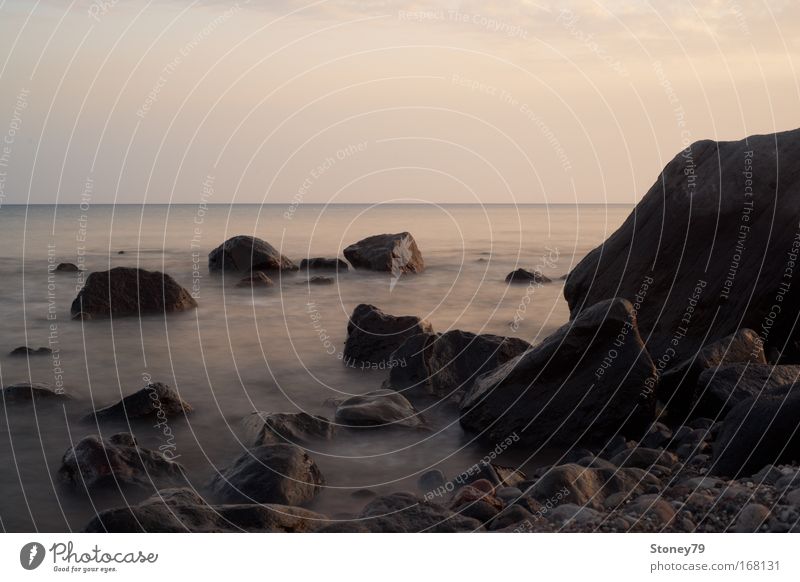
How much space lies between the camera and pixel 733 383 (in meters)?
7.42

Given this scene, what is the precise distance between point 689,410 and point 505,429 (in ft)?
5.87

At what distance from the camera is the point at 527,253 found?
1184 inches

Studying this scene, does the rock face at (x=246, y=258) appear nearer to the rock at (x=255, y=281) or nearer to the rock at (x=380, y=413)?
the rock at (x=255, y=281)

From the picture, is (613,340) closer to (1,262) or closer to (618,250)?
(618,250)

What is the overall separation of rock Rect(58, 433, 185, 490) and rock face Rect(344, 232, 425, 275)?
1490 centimetres

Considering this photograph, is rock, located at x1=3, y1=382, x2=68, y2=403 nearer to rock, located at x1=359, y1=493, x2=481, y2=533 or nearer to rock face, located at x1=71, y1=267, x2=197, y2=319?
rock face, located at x1=71, y1=267, x2=197, y2=319

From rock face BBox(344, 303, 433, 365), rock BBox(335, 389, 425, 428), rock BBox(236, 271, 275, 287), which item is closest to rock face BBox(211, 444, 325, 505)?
rock BBox(335, 389, 425, 428)

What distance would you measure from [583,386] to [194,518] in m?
3.85

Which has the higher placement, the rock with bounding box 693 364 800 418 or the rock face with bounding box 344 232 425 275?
the rock face with bounding box 344 232 425 275

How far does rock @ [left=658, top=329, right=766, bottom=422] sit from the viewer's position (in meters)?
7.93

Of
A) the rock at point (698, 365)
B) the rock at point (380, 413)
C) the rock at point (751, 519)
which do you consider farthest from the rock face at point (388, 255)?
the rock at point (751, 519)

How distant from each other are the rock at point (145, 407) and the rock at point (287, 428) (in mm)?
937

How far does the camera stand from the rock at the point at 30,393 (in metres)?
8.95

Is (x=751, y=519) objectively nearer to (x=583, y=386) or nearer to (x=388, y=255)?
(x=583, y=386)
